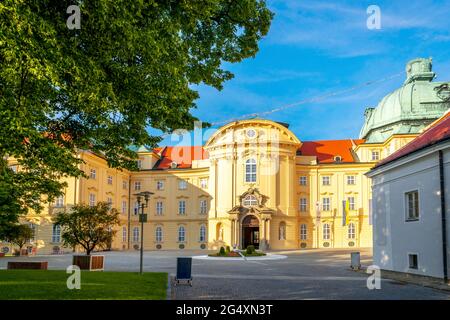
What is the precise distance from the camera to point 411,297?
1343 centimetres

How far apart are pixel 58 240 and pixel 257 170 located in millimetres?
23583

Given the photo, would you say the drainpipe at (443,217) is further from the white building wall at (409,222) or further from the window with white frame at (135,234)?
the window with white frame at (135,234)

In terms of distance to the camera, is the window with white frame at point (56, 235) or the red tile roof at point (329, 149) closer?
the window with white frame at point (56, 235)

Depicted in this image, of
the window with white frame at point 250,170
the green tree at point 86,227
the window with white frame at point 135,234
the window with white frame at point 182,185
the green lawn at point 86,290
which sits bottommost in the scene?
the window with white frame at point 135,234

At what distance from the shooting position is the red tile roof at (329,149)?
60.8 m

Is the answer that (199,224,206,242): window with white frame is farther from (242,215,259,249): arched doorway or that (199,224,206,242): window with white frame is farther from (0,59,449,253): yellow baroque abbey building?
(242,215,259,249): arched doorway

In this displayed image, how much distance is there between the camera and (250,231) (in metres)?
54.7

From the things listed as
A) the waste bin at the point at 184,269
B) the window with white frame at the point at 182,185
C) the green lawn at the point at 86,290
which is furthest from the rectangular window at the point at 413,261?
the window with white frame at the point at 182,185

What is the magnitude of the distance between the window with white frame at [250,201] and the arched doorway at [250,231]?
1.40 m

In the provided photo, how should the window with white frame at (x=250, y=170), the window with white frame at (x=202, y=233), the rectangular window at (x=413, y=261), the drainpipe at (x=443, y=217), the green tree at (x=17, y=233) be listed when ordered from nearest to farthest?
the drainpipe at (x=443, y=217)
the rectangular window at (x=413, y=261)
the green tree at (x=17, y=233)
the window with white frame at (x=250, y=170)
the window with white frame at (x=202, y=233)

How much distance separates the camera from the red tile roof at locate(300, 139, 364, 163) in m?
60.8

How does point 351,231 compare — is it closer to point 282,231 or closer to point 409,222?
point 282,231
